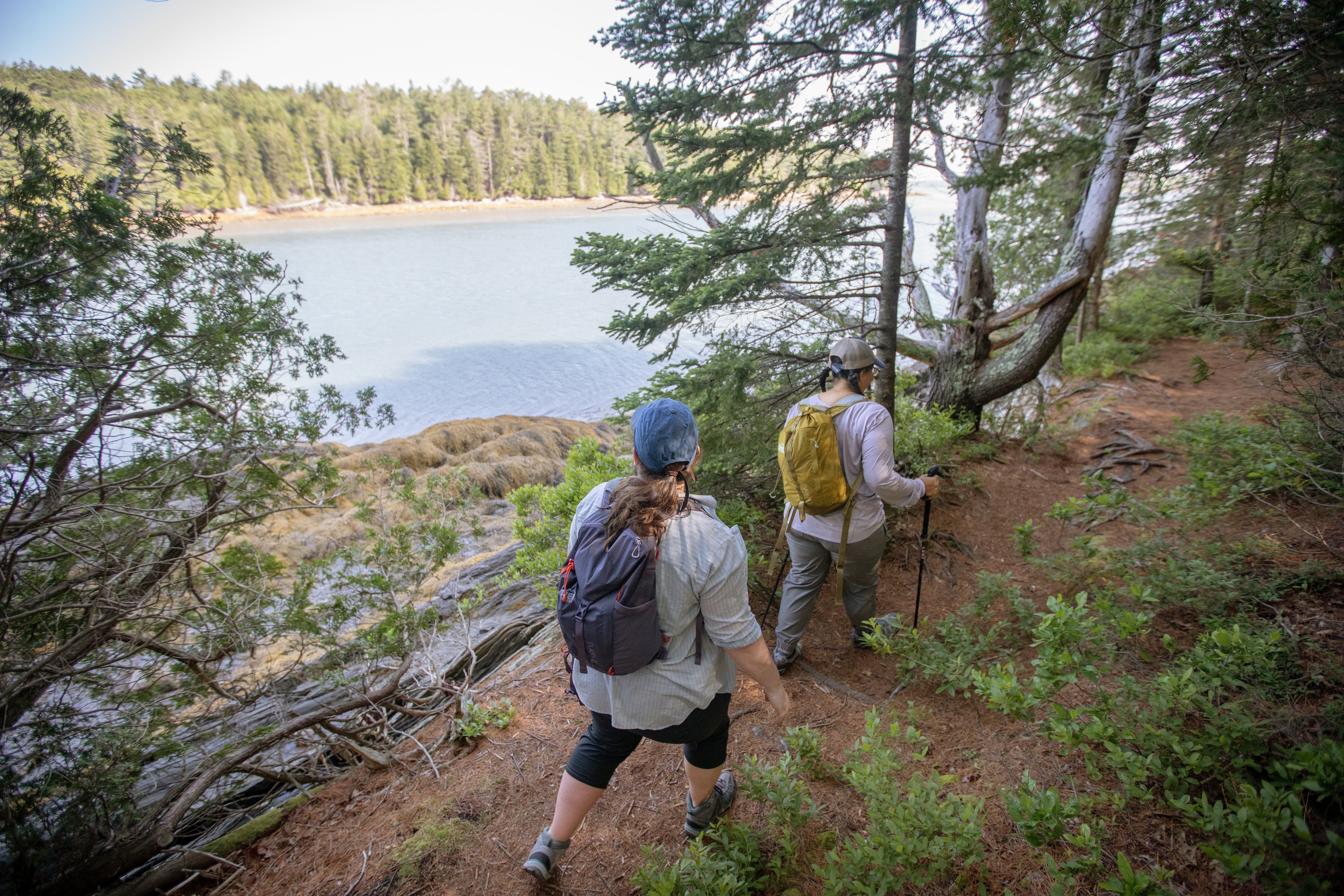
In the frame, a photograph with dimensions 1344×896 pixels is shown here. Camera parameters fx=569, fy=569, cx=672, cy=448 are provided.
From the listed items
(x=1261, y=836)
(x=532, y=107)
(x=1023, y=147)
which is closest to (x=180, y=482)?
(x=1261, y=836)

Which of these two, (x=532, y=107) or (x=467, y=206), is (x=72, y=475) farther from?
(x=532, y=107)

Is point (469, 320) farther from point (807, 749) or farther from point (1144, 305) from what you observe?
point (807, 749)

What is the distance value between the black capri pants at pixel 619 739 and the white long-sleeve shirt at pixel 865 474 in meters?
1.30

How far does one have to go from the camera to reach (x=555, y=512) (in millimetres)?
3812

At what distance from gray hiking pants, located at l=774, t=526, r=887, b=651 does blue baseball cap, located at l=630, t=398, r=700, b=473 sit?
61.8 inches

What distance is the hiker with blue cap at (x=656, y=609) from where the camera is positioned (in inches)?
65.1

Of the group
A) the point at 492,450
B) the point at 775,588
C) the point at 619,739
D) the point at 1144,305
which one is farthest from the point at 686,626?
the point at 1144,305

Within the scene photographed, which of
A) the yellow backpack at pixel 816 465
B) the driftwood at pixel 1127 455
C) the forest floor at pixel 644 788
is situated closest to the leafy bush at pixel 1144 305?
the driftwood at pixel 1127 455

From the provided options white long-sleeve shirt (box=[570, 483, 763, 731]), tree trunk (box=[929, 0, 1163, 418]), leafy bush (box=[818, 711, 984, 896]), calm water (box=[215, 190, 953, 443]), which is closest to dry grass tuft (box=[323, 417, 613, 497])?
calm water (box=[215, 190, 953, 443])

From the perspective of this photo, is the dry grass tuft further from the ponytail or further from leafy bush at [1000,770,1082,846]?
leafy bush at [1000,770,1082,846]

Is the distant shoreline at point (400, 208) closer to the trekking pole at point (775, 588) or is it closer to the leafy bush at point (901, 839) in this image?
the trekking pole at point (775, 588)

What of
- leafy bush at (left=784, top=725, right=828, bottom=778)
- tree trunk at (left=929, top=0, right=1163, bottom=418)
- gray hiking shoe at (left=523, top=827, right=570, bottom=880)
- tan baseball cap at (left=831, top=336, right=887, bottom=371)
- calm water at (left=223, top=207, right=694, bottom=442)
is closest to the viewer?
gray hiking shoe at (left=523, top=827, right=570, bottom=880)

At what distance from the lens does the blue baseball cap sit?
1741 mm

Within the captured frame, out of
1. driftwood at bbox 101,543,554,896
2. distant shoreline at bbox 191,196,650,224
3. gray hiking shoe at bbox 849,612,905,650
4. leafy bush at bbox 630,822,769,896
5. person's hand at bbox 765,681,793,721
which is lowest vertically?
driftwood at bbox 101,543,554,896
